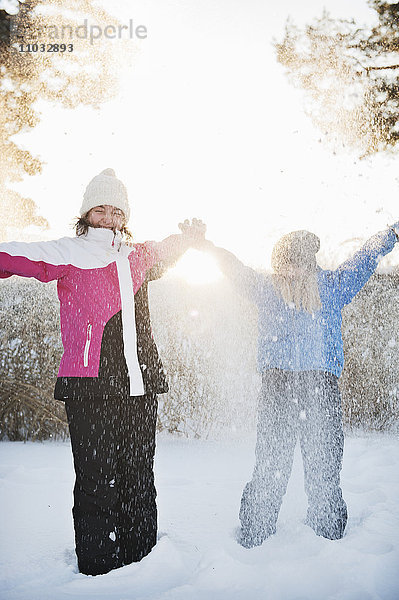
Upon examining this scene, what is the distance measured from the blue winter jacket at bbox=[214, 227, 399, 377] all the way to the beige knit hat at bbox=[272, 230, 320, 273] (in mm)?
84

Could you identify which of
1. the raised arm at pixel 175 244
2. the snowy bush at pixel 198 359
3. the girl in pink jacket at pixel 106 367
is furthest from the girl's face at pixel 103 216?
the snowy bush at pixel 198 359

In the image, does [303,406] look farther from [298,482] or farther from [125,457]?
[298,482]

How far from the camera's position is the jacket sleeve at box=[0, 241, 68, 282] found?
1.83m

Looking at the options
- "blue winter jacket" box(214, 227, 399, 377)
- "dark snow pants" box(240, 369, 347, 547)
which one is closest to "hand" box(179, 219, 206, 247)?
"blue winter jacket" box(214, 227, 399, 377)

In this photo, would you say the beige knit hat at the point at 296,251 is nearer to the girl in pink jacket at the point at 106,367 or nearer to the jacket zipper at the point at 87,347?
the girl in pink jacket at the point at 106,367

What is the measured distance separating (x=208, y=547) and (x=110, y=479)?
0.63 metres

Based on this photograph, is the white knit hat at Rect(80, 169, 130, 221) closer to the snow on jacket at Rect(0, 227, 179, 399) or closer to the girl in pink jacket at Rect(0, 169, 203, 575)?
the girl in pink jacket at Rect(0, 169, 203, 575)

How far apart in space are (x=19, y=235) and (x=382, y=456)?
21.3 feet

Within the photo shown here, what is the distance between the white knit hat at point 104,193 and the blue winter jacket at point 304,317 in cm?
52

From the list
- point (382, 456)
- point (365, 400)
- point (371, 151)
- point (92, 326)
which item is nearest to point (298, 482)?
point (382, 456)

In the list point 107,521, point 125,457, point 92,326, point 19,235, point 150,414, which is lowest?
point 107,521

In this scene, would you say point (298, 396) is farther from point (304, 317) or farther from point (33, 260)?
point (33, 260)

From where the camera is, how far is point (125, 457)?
1.95m

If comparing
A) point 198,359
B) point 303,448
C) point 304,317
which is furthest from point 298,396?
point 198,359
